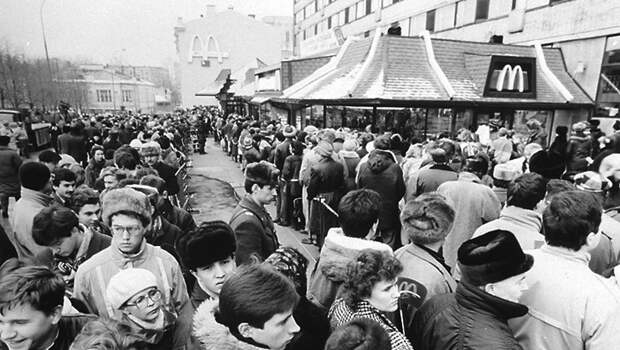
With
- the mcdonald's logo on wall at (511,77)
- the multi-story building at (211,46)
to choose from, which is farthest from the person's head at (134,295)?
the multi-story building at (211,46)

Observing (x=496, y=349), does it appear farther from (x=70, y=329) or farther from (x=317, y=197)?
(x=317, y=197)

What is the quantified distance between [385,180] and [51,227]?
3757 mm

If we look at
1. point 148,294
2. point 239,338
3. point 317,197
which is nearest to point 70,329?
point 148,294

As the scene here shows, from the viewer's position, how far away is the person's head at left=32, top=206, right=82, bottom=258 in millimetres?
2625

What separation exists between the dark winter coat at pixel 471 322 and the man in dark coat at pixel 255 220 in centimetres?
152

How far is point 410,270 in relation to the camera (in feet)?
7.63

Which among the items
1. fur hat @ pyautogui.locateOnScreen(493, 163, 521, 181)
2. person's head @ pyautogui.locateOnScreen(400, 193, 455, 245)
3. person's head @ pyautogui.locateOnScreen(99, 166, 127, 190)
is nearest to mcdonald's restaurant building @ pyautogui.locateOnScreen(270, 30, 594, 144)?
fur hat @ pyautogui.locateOnScreen(493, 163, 521, 181)

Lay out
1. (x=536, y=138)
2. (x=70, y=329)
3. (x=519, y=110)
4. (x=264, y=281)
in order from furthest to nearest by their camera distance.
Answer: (x=519, y=110) < (x=536, y=138) < (x=70, y=329) < (x=264, y=281)

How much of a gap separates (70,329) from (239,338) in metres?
1.03

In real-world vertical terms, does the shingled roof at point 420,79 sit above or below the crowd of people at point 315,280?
above

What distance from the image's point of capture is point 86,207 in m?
3.46

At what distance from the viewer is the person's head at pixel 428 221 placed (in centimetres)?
242

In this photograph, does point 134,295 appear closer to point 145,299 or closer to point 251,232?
point 145,299

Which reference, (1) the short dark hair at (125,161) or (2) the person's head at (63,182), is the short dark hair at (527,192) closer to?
(1) the short dark hair at (125,161)
